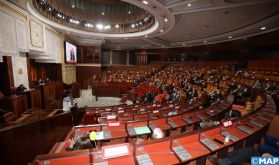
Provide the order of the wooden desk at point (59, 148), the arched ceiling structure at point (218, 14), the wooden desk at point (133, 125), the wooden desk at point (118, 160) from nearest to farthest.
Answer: the wooden desk at point (118, 160) → the wooden desk at point (59, 148) → the wooden desk at point (133, 125) → the arched ceiling structure at point (218, 14)

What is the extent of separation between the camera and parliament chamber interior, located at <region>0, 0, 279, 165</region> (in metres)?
2.48

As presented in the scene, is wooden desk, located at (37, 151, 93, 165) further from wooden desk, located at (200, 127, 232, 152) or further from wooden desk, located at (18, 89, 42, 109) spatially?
wooden desk, located at (18, 89, 42, 109)

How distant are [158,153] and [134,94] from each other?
29.1 ft

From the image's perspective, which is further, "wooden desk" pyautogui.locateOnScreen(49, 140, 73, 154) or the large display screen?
the large display screen

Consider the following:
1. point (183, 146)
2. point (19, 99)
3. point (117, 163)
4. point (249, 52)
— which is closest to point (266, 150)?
point (183, 146)

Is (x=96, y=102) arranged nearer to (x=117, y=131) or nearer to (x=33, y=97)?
(x=33, y=97)

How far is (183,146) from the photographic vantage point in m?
2.56

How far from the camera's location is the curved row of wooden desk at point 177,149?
2027mm

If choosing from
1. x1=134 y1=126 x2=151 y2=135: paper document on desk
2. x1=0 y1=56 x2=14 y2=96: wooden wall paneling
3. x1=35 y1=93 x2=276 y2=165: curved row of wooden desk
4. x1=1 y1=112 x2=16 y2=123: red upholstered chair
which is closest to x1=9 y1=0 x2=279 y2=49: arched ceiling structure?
x1=0 y1=56 x2=14 y2=96: wooden wall paneling

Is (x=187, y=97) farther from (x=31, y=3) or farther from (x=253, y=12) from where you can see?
(x=31, y=3)

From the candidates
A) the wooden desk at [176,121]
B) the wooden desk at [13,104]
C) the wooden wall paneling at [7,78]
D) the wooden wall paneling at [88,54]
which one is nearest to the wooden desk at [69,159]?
the wooden desk at [176,121]

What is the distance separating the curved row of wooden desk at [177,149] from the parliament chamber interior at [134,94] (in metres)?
0.02

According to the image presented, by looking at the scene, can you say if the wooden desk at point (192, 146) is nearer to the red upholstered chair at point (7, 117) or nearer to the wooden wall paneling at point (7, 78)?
the red upholstered chair at point (7, 117)

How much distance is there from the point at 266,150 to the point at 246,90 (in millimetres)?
4995
